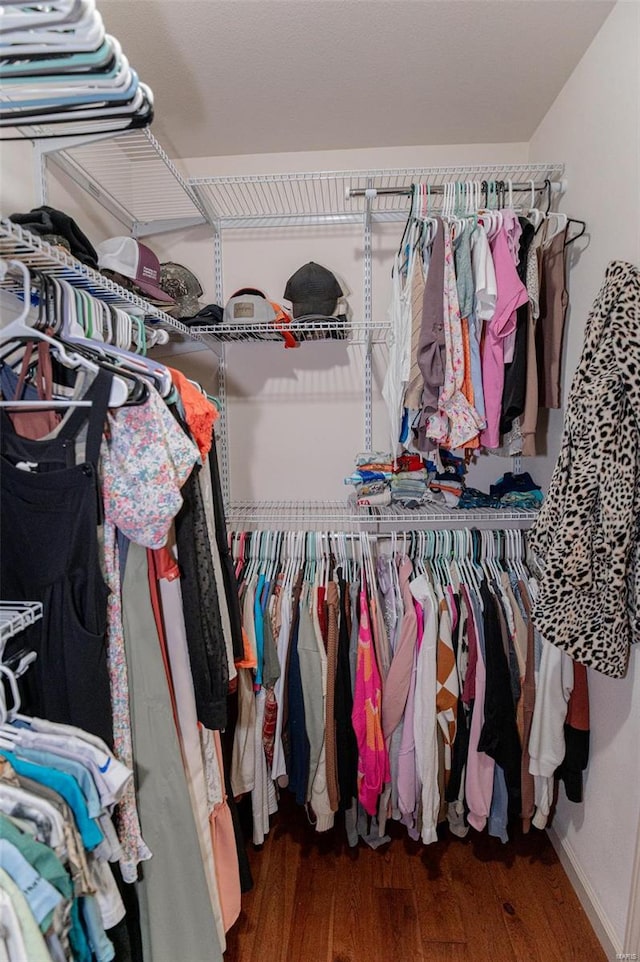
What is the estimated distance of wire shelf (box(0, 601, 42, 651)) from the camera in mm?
842

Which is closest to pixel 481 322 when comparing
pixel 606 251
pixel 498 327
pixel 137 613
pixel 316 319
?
pixel 498 327

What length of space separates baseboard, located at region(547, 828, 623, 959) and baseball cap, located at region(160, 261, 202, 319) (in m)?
2.34

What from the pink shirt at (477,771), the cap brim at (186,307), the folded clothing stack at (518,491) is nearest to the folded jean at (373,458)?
the folded clothing stack at (518,491)

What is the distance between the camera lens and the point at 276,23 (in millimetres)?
1370

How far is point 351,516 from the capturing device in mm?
1814

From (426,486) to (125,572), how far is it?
1.22 m

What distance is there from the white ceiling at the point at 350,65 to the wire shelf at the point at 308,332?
0.73 m

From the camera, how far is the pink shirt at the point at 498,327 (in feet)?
4.92

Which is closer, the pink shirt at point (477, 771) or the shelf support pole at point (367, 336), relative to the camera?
the pink shirt at point (477, 771)

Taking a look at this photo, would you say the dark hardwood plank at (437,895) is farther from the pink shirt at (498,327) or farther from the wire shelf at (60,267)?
the wire shelf at (60,267)

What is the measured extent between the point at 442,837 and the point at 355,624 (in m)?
0.94

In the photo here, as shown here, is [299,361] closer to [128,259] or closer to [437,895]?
[128,259]

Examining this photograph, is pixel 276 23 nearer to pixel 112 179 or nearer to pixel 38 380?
pixel 112 179

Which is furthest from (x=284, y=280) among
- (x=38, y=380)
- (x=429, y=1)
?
(x=38, y=380)
